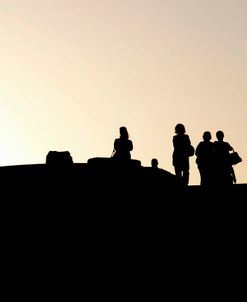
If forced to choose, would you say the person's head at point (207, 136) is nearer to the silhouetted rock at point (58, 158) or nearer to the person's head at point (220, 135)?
the person's head at point (220, 135)

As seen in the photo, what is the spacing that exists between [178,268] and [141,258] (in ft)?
3.78

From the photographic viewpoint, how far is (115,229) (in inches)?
803

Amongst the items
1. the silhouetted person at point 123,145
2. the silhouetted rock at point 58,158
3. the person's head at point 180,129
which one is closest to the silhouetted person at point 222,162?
the person's head at point 180,129

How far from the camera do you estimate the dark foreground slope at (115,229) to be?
18.1m

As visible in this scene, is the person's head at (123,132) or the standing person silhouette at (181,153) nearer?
the person's head at (123,132)

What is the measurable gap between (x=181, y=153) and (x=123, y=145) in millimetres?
1511

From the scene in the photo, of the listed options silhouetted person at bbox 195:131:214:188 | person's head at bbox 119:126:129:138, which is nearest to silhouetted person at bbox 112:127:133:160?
person's head at bbox 119:126:129:138

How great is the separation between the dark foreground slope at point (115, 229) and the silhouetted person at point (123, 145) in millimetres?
380

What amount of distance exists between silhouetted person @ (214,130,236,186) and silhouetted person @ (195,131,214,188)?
0.46 feet

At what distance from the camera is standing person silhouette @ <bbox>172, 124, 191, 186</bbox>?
20.1 m

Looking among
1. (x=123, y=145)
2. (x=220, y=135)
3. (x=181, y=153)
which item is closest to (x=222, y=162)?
(x=220, y=135)

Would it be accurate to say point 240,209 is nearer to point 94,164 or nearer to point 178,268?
point 178,268

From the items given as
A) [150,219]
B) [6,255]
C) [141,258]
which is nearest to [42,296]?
[6,255]

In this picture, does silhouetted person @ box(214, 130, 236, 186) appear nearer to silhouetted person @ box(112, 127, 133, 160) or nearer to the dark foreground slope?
the dark foreground slope
